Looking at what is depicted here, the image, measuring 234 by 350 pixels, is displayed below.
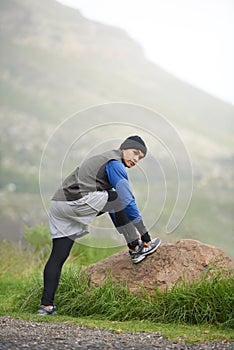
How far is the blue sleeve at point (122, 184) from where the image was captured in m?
4.75

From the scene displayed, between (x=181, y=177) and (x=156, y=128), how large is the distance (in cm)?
54

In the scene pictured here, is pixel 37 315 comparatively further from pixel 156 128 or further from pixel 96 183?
pixel 156 128

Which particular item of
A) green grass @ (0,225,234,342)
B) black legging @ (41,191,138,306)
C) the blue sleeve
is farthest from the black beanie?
green grass @ (0,225,234,342)

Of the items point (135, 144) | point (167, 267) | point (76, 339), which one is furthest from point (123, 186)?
point (76, 339)

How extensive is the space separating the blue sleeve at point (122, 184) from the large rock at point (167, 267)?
0.55 meters

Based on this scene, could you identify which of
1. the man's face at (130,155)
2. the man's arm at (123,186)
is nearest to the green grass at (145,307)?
the man's arm at (123,186)

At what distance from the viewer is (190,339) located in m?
3.94

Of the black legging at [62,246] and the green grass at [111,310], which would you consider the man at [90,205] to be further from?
the green grass at [111,310]

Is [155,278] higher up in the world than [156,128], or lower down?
lower down

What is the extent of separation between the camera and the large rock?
16.4ft

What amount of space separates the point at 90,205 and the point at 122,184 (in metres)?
0.34

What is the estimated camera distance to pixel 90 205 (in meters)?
4.85

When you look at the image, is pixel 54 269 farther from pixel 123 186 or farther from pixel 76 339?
pixel 76 339

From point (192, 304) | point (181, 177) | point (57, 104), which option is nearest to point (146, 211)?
point (181, 177)
